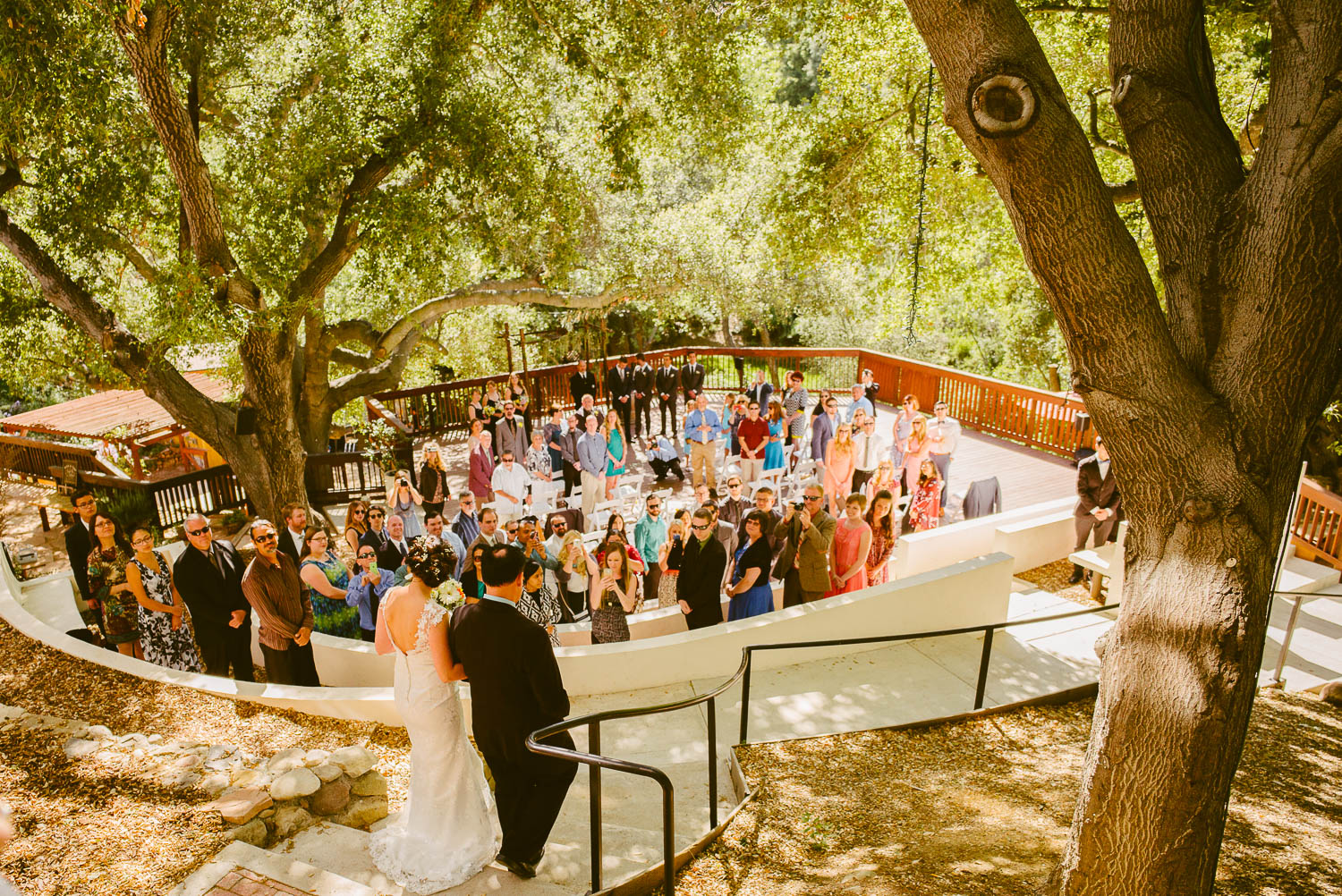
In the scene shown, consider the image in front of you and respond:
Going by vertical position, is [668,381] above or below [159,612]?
above

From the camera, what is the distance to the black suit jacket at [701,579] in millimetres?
6613

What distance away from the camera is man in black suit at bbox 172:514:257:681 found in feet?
20.7

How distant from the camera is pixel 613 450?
10719 mm

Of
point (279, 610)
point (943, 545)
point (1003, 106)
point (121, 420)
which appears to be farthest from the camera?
point (121, 420)

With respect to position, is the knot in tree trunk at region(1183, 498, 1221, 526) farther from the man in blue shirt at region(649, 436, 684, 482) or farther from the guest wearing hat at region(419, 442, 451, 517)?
the man in blue shirt at region(649, 436, 684, 482)

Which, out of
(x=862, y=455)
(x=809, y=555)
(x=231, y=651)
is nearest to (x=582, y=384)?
(x=862, y=455)

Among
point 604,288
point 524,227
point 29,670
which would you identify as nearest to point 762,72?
point 604,288

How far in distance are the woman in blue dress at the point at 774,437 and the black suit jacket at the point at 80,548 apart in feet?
25.0

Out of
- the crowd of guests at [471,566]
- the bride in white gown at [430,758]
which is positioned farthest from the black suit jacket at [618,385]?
the bride in white gown at [430,758]

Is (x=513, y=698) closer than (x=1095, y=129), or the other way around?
(x=513, y=698)

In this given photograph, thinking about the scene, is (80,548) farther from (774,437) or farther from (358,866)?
(774,437)

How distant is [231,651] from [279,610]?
102cm

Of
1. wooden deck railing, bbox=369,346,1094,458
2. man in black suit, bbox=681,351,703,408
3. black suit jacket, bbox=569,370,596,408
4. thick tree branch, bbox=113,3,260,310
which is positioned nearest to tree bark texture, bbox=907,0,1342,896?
thick tree branch, bbox=113,3,260,310

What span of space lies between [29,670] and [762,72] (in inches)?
766
